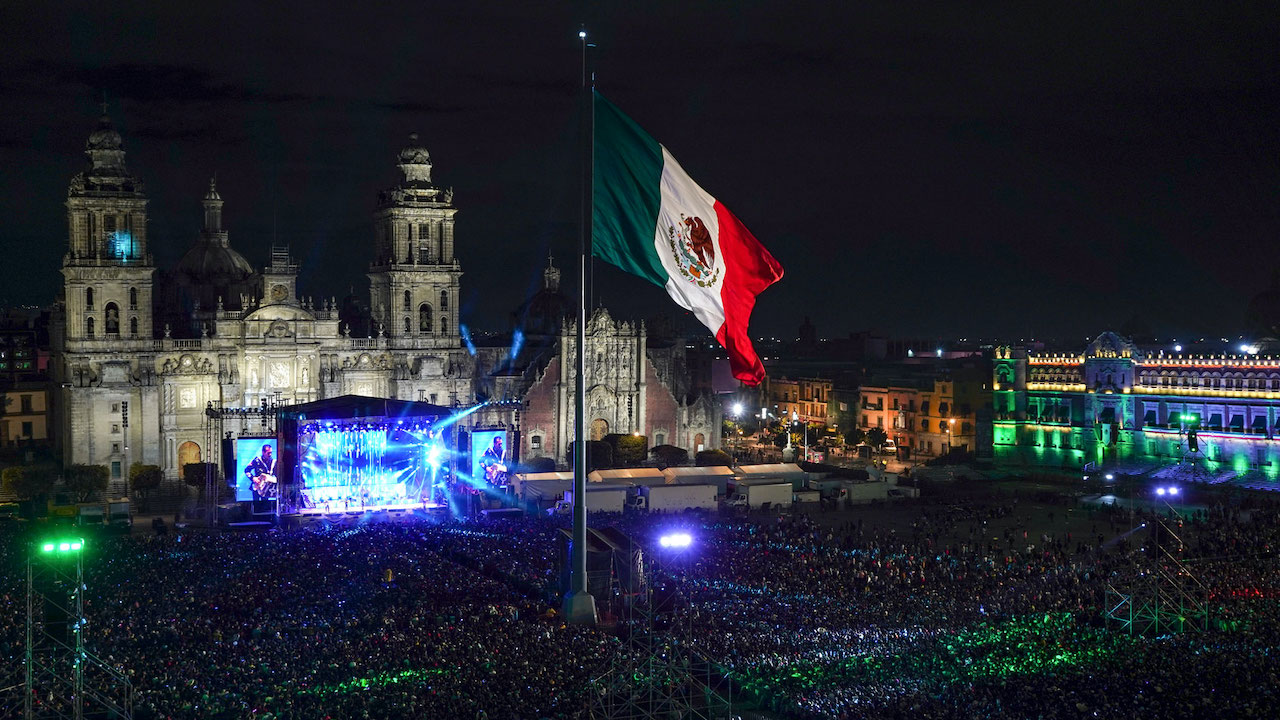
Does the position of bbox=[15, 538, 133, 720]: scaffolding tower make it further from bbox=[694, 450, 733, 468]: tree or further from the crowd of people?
bbox=[694, 450, 733, 468]: tree

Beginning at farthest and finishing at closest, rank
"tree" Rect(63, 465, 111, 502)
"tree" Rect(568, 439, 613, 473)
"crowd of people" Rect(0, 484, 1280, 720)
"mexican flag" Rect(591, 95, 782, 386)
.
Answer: "tree" Rect(568, 439, 613, 473), "tree" Rect(63, 465, 111, 502), "crowd of people" Rect(0, 484, 1280, 720), "mexican flag" Rect(591, 95, 782, 386)

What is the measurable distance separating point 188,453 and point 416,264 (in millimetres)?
16764

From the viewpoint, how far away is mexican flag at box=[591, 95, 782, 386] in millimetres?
23672

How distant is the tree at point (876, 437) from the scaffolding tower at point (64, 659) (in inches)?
2565

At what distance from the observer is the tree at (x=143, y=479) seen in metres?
62.8

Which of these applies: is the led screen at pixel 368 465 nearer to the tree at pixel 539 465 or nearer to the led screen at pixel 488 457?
the led screen at pixel 488 457

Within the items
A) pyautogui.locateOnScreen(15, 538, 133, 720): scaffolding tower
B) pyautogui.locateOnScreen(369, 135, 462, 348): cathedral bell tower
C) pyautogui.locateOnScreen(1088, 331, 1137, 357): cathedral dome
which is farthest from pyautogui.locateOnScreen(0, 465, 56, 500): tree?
pyautogui.locateOnScreen(1088, 331, 1137, 357): cathedral dome

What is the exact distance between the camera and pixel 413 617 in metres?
30.4

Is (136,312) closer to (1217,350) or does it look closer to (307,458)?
(307,458)

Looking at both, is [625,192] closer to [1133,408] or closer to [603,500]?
[603,500]

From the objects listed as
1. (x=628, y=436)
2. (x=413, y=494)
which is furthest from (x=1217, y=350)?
(x=413, y=494)

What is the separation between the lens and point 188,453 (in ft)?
218

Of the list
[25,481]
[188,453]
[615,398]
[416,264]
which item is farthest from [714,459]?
[25,481]

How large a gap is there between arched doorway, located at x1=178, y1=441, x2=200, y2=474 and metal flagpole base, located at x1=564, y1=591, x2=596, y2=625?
44.8m
